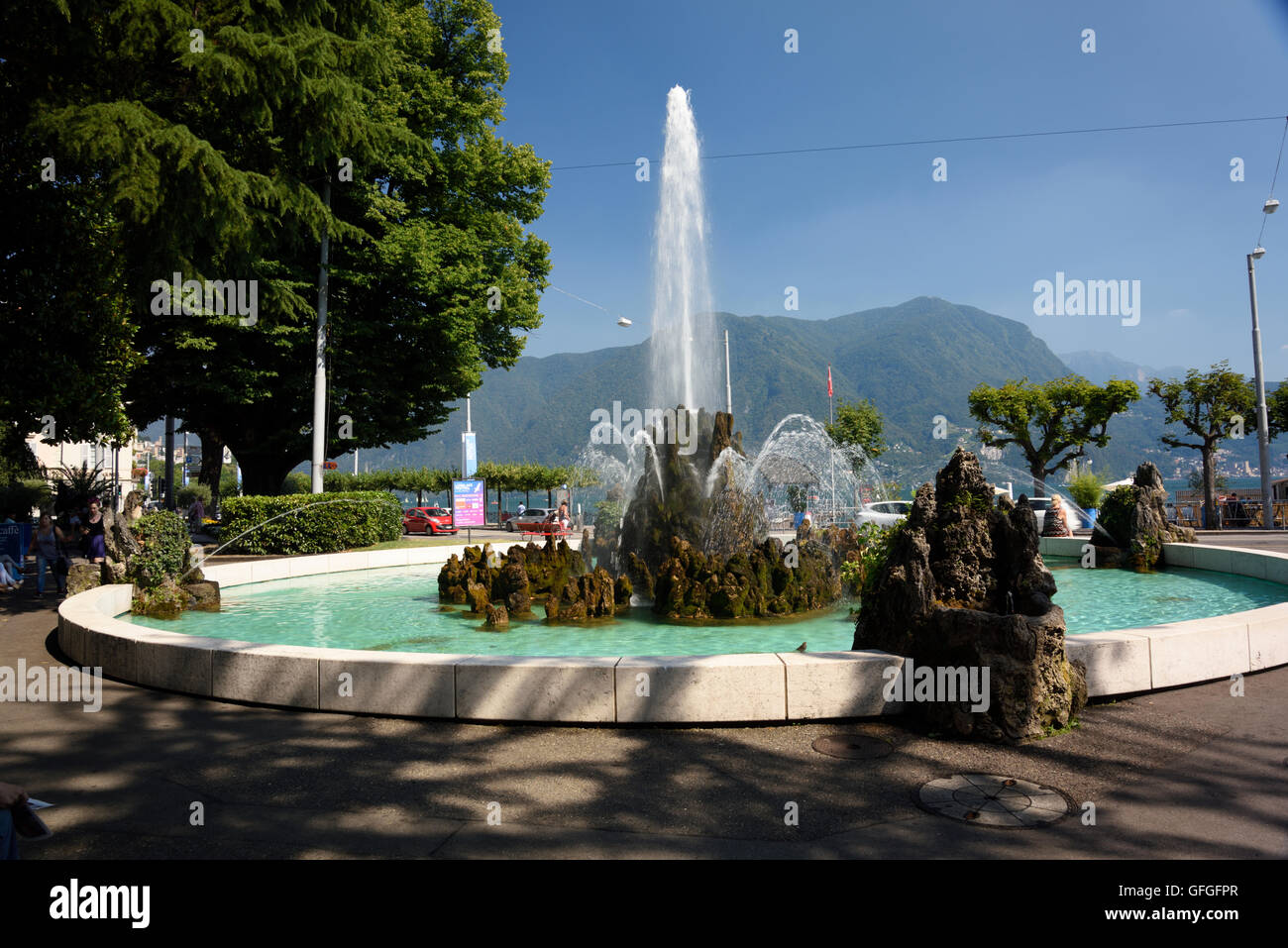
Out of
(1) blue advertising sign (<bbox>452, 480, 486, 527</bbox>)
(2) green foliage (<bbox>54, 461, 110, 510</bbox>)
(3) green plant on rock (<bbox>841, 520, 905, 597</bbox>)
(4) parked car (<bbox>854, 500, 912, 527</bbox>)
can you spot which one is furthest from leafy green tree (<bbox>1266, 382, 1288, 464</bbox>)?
(2) green foliage (<bbox>54, 461, 110, 510</bbox>)

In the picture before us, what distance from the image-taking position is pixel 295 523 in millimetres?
21750

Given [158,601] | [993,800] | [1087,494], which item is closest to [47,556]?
[158,601]

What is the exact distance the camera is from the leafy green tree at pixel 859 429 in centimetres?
5716

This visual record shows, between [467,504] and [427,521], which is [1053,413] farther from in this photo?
[467,504]

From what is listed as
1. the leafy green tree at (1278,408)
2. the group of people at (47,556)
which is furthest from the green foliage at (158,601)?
the leafy green tree at (1278,408)

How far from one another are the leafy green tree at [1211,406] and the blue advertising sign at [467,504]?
33499 millimetres

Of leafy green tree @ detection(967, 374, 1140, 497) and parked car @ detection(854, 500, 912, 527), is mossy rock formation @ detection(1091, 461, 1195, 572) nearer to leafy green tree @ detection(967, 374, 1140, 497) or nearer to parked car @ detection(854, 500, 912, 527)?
parked car @ detection(854, 500, 912, 527)

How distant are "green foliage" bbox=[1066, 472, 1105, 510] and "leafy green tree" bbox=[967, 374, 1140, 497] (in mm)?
13258

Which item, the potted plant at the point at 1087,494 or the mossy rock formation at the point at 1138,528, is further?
the potted plant at the point at 1087,494

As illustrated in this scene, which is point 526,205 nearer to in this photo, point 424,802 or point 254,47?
point 254,47

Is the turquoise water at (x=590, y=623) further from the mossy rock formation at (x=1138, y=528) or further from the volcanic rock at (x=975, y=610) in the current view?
the volcanic rock at (x=975, y=610)

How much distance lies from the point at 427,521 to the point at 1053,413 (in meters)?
36.2

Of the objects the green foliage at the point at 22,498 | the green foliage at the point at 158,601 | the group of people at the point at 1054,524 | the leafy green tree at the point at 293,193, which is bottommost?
the green foliage at the point at 158,601
